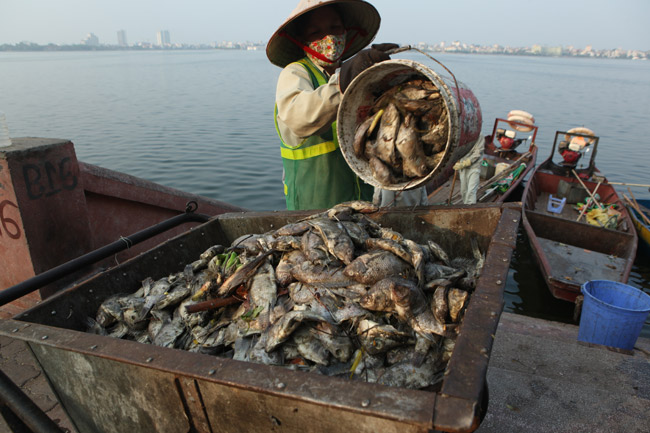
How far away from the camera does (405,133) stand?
2.29 metres

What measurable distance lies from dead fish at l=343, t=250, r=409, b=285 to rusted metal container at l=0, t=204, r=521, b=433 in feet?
1.45

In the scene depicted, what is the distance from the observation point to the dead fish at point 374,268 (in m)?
1.97

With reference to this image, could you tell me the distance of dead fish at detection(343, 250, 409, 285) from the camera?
1.97 m

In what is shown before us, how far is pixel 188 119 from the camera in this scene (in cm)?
1961

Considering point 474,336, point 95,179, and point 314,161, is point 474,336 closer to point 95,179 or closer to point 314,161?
point 314,161

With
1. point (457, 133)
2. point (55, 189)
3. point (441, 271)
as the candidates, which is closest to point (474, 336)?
point (441, 271)

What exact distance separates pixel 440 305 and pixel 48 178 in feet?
10.7

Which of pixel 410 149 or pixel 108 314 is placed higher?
pixel 410 149

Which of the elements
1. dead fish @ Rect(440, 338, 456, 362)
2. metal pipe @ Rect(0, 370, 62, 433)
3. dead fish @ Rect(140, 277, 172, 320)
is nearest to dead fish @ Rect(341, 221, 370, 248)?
dead fish @ Rect(440, 338, 456, 362)

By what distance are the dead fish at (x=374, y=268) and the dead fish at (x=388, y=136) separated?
2.15 feet

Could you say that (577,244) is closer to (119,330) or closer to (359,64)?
(359,64)

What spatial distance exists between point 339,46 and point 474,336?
7.58 feet

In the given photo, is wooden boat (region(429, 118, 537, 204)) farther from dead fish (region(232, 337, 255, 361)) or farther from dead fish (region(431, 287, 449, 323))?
dead fish (region(232, 337, 255, 361))

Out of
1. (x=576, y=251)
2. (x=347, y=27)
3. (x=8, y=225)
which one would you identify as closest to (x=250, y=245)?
(x=347, y=27)
